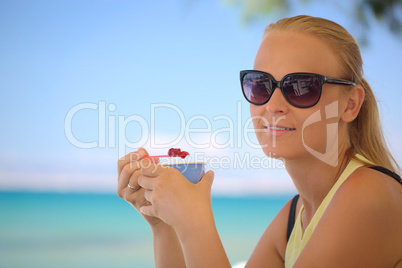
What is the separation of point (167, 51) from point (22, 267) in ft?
Answer: 42.3

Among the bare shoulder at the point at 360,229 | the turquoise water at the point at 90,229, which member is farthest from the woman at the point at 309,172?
the turquoise water at the point at 90,229

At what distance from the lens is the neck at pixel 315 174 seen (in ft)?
5.82

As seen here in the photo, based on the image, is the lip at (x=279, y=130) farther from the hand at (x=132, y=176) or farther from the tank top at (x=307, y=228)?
the hand at (x=132, y=176)

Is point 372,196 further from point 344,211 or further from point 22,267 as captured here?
point 22,267

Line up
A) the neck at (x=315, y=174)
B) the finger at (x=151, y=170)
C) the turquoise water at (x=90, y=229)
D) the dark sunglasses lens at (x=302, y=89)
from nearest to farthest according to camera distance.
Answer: the finger at (x=151, y=170)
the dark sunglasses lens at (x=302, y=89)
the neck at (x=315, y=174)
the turquoise water at (x=90, y=229)

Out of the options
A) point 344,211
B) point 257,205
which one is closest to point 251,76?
point 344,211

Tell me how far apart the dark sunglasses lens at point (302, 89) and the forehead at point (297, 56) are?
0.03m

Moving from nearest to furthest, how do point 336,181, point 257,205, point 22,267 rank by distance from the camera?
point 336,181 → point 22,267 → point 257,205

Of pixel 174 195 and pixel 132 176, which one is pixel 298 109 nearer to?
pixel 174 195

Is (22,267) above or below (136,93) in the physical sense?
below

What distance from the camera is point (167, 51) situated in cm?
1870

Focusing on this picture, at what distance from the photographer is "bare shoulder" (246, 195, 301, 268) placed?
6.76 feet

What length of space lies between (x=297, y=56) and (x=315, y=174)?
50 cm

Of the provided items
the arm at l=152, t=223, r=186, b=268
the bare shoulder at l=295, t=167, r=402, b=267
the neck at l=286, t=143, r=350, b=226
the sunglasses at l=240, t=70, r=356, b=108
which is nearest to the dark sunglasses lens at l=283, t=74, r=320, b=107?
the sunglasses at l=240, t=70, r=356, b=108
